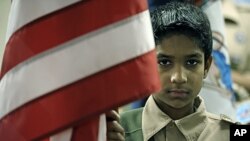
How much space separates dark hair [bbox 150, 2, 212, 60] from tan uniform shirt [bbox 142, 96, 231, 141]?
138 millimetres

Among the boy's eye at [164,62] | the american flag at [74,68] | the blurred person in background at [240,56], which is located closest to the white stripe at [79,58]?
the american flag at [74,68]

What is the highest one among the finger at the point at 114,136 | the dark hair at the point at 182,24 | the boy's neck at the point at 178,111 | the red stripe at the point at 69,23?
the red stripe at the point at 69,23

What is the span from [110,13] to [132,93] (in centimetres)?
15

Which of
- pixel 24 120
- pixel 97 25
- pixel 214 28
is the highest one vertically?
pixel 97 25

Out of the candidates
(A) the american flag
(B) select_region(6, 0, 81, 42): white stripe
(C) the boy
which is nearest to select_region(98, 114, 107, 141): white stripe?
(A) the american flag

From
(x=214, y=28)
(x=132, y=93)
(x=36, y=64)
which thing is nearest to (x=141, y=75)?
(x=132, y=93)

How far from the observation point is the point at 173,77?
93 cm

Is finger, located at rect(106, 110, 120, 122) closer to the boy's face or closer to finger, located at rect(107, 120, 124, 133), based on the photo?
finger, located at rect(107, 120, 124, 133)

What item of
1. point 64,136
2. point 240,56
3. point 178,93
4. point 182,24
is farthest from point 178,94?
point 240,56

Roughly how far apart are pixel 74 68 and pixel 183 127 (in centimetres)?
28

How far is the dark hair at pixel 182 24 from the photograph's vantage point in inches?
38.1

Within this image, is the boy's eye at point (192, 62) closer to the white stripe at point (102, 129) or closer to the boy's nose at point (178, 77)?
the boy's nose at point (178, 77)

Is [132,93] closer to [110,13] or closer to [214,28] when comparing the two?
[110,13]

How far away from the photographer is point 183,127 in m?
0.95
